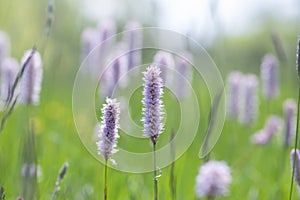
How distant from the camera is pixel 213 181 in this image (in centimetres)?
99

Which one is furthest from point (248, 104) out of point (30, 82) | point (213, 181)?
point (213, 181)

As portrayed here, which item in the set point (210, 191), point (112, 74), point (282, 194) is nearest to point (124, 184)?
point (112, 74)

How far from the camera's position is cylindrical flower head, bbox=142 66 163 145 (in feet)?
3.88

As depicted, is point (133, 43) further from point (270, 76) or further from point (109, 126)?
point (109, 126)

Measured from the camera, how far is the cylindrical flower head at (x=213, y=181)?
98cm

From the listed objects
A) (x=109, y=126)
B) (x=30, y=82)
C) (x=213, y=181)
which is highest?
(x=30, y=82)

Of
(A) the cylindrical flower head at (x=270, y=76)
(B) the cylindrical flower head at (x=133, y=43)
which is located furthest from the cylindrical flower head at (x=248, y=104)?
Answer: (B) the cylindrical flower head at (x=133, y=43)

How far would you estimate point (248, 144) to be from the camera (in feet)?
12.8

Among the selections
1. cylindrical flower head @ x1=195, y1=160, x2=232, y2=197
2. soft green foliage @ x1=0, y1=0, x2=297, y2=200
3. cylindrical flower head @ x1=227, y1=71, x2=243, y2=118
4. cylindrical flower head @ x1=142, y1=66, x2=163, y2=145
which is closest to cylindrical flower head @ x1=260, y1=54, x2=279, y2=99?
soft green foliage @ x1=0, y1=0, x2=297, y2=200

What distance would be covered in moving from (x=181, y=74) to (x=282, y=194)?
840 mm

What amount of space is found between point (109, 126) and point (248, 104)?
2.09 metres

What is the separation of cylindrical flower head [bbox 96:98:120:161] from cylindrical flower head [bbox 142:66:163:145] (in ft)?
0.21

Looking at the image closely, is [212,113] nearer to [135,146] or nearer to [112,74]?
[112,74]

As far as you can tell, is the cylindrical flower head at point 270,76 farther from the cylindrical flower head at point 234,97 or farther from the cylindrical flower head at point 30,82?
the cylindrical flower head at point 30,82
